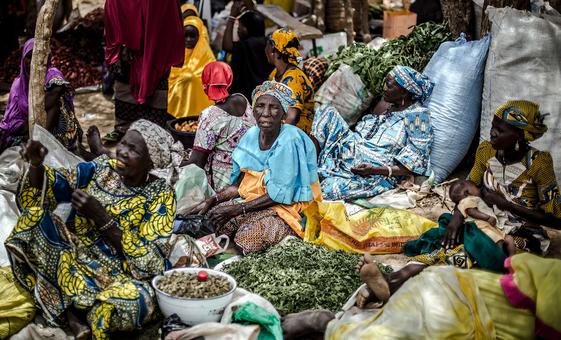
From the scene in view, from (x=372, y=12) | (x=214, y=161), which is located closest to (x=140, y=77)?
(x=214, y=161)

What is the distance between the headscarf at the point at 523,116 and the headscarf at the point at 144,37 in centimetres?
377

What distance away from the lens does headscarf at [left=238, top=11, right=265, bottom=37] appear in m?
7.73

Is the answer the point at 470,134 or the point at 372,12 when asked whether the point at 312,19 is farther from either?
the point at 470,134

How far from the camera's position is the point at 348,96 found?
6.80 m

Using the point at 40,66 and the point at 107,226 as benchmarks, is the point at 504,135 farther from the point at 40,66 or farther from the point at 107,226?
the point at 40,66

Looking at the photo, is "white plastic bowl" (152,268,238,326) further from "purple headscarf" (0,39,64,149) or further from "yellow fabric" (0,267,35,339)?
"purple headscarf" (0,39,64,149)

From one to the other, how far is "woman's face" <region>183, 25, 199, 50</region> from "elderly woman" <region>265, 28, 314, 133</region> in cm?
171

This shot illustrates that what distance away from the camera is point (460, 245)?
416 cm

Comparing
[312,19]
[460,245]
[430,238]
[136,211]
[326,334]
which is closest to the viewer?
[326,334]

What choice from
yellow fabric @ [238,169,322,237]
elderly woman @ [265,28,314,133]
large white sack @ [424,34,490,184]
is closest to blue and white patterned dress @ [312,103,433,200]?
large white sack @ [424,34,490,184]

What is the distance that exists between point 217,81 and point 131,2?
1.77 metres

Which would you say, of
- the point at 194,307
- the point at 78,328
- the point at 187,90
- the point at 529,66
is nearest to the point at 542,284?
the point at 194,307

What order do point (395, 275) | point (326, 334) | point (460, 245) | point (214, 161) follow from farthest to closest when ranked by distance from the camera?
1. point (214, 161)
2. point (460, 245)
3. point (395, 275)
4. point (326, 334)

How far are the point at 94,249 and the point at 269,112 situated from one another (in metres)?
1.51
